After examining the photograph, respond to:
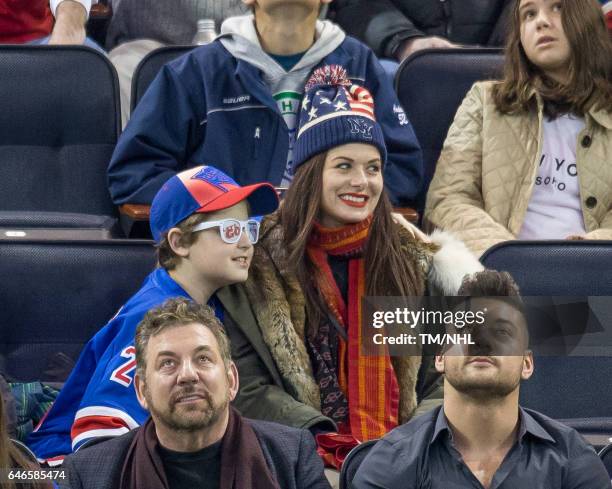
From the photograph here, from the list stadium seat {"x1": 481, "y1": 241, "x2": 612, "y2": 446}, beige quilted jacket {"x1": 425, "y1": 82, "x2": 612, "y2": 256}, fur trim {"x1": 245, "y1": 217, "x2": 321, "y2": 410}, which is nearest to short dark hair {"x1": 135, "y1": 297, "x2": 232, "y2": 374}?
fur trim {"x1": 245, "y1": 217, "x2": 321, "y2": 410}

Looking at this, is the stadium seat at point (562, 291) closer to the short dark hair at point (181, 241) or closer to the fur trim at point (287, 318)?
the fur trim at point (287, 318)

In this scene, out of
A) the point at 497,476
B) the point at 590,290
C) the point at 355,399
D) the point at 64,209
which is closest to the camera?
the point at 497,476

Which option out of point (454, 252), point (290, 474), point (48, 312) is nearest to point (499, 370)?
point (290, 474)

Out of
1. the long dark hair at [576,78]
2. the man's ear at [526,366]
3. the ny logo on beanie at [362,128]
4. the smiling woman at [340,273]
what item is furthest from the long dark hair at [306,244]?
the long dark hair at [576,78]

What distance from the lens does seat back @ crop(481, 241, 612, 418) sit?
4254 millimetres

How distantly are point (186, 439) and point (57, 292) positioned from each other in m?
1.13

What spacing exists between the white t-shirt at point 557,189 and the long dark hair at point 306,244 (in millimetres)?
818

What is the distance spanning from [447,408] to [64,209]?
1948 millimetres

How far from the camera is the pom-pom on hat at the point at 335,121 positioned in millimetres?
4254

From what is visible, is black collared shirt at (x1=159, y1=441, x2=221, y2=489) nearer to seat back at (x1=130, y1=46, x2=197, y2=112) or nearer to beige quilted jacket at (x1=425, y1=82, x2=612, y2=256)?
beige quilted jacket at (x1=425, y1=82, x2=612, y2=256)

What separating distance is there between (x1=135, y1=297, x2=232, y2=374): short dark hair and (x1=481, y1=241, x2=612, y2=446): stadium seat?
1008mm

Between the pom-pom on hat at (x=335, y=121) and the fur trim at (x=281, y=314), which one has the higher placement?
the pom-pom on hat at (x=335, y=121)

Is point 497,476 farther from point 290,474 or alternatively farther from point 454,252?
point 454,252

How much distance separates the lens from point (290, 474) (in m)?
3.49
